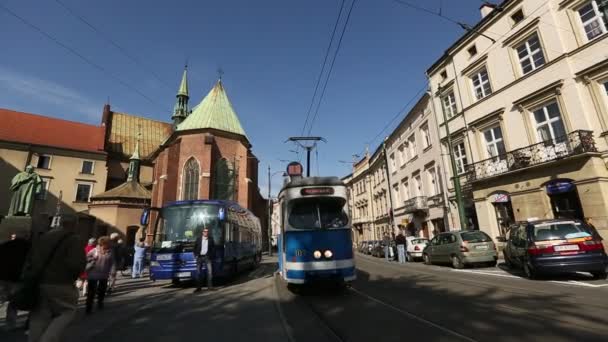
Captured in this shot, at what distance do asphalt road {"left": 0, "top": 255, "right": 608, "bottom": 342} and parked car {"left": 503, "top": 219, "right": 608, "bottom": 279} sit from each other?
0.44 meters

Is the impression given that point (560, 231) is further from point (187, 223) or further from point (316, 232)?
point (187, 223)

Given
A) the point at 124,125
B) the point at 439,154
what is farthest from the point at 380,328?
the point at 124,125

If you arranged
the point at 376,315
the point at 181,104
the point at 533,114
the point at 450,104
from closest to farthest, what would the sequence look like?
the point at 376,315, the point at 533,114, the point at 450,104, the point at 181,104

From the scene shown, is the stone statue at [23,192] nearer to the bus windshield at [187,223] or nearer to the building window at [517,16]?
the bus windshield at [187,223]

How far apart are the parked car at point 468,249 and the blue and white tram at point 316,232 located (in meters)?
Result: 7.32

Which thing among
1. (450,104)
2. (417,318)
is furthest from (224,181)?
(417,318)

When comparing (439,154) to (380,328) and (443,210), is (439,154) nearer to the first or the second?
(443,210)

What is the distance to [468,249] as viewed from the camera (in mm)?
12711

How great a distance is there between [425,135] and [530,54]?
9485mm

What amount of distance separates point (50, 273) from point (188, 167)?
1234 inches

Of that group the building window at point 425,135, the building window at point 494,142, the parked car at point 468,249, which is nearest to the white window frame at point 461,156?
the building window at point 494,142

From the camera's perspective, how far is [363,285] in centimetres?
922

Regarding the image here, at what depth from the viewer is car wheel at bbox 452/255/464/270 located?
13.0m

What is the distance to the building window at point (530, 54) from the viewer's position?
16188 mm
